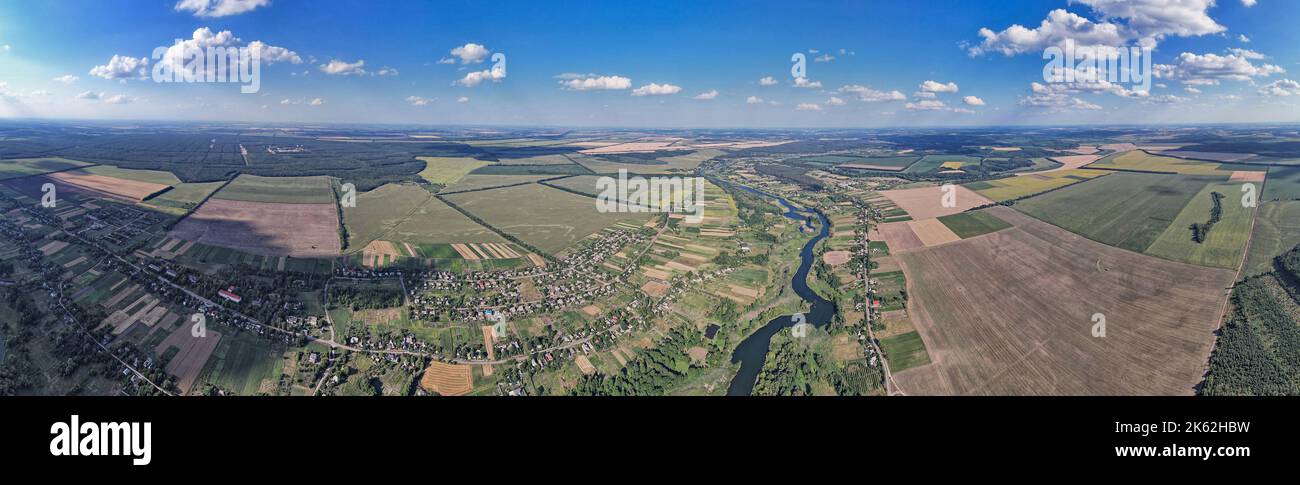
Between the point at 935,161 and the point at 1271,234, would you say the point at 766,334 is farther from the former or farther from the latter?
the point at 935,161

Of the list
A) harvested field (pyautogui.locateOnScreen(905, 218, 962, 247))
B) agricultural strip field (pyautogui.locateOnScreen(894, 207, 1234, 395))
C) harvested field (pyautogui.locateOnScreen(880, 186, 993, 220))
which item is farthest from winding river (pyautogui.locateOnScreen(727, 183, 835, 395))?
harvested field (pyautogui.locateOnScreen(880, 186, 993, 220))

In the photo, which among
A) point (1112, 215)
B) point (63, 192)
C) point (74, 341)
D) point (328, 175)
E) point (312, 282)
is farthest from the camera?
point (328, 175)

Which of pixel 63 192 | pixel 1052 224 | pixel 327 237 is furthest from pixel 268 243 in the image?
pixel 1052 224

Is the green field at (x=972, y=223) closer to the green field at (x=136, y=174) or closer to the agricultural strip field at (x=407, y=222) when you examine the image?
the agricultural strip field at (x=407, y=222)

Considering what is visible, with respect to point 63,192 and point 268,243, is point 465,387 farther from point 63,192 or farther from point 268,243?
point 63,192

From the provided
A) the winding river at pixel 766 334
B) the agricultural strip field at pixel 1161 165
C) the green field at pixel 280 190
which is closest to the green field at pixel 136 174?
the green field at pixel 280 190

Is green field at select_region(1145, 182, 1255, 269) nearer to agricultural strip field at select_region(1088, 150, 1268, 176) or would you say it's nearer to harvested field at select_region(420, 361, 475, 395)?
agricultural strip field at select_region(1088, 150, 1268, 176)
